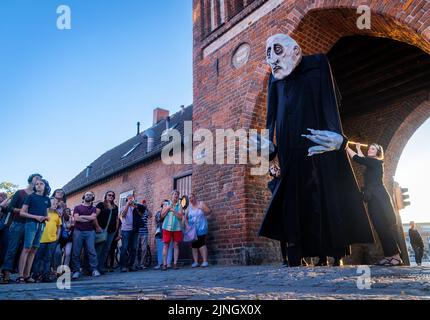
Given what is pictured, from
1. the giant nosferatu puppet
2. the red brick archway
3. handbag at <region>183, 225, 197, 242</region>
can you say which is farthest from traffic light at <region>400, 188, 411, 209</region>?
the giant nosferatu puppet

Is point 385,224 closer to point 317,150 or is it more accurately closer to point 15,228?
point 317,150

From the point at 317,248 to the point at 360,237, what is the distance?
0.35m

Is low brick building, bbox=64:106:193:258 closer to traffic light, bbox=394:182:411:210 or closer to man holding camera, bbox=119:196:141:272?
man holding camera, bbox=119:196:141:272

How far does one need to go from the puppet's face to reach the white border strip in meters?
4.45

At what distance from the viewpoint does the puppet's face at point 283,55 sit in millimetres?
3338

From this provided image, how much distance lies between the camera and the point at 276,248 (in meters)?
7.20

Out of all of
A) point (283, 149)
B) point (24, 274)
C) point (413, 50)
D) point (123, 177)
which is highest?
point (413, 50)

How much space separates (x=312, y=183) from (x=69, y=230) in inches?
258

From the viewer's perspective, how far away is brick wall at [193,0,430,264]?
20.4 ft

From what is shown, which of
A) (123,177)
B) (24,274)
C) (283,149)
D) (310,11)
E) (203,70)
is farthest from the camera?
(123,177)

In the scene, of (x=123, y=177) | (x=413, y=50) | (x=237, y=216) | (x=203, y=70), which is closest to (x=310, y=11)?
(x=413, y=50)

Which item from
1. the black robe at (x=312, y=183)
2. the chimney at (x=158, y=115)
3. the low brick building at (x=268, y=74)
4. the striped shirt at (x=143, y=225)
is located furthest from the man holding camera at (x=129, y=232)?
the chimney at (x=158, y=115)
